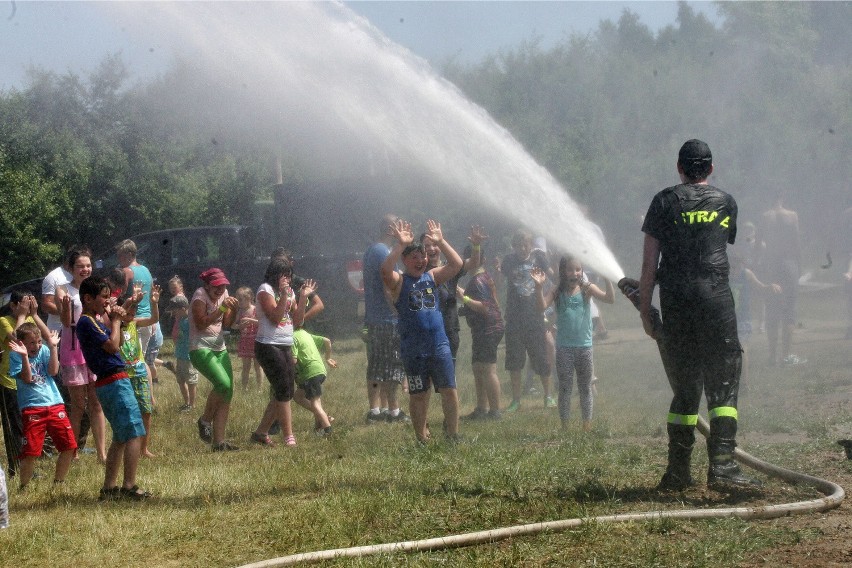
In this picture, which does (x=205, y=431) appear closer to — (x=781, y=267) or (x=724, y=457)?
(x=724, y=457)

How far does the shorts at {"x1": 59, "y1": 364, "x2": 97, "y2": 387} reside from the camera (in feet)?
28.6

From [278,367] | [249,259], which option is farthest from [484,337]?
[249,259]

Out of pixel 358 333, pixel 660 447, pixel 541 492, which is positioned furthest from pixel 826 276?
pixel 541 492

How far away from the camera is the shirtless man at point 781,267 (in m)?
14.0

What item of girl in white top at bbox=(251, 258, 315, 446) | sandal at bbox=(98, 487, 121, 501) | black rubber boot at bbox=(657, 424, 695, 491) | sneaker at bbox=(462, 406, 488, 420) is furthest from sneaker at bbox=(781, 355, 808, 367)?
sandal at bbox=(98, 487, 121, 501)

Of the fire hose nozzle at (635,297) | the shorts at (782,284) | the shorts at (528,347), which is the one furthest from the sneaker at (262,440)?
the shorts at (782,284)

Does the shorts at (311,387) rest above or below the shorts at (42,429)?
above

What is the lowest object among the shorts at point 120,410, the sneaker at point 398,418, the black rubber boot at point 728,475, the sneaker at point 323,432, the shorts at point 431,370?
the black rubber boot at point 728,475

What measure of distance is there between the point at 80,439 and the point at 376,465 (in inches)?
127

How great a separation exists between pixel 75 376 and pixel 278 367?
1.75 meters

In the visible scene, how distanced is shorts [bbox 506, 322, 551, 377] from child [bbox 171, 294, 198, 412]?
3.55 metres

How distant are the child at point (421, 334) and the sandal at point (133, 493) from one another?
2.22m

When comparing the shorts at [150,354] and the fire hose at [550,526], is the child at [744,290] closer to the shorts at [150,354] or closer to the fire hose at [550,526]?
the shorts at [150,354]

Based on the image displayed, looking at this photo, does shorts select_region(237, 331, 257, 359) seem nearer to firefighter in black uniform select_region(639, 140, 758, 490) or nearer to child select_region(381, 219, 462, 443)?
child select_region(381, 219, 462, 443)
